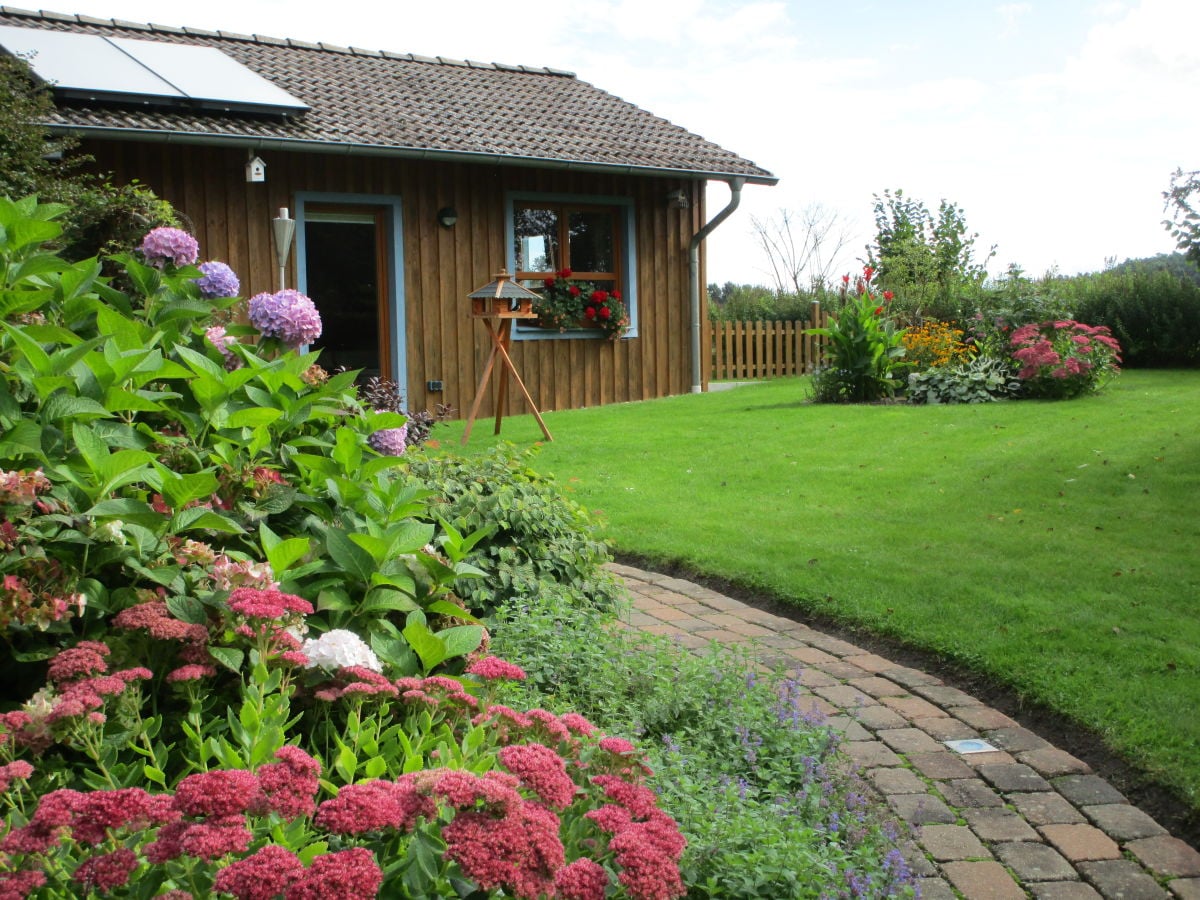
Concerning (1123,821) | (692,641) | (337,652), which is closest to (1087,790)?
(1123,821)

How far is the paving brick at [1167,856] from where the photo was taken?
2.73 m

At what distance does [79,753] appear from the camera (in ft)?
6.98

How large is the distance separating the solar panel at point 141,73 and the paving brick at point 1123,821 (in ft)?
32.9

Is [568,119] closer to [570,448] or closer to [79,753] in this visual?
[570,448]

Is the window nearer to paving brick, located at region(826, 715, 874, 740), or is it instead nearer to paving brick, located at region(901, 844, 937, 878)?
paving brick, located at region(826, 715, 874, 740)

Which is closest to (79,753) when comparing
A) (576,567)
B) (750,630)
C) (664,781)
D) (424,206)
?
(664,781)

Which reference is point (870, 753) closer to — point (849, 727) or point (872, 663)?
point (849, 727)

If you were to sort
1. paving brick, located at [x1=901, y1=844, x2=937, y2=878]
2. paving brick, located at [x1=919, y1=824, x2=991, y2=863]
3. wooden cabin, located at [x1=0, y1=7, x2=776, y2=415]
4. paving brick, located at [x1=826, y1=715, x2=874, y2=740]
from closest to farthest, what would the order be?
paving brick, located at [x1=901, y1=844, x2=937, y2=878] < paving brick, located at [x1=919, y1=824, x2=991, y2=863] < paving brick, located at [x1=826, y1=715, x2=874, y2=740] < wooden cabin, located at [x1=0, y1=7, x2=776, y2=415]

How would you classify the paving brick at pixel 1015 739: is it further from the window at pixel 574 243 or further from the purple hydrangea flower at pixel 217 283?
the window at pixel 574 243

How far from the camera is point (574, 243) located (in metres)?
13.6

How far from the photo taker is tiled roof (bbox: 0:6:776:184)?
10.5 metres

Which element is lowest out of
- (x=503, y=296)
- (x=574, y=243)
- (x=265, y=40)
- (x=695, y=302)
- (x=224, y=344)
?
(x=224, y=344)

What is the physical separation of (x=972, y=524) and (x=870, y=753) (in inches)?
124

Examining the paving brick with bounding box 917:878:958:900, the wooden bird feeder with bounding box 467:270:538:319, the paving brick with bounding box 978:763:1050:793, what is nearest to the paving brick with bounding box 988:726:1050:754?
the paving brick with bounding box 978:763:1050:793
